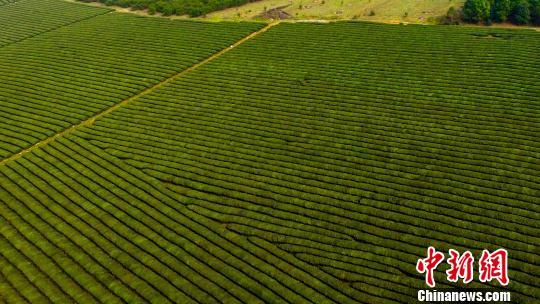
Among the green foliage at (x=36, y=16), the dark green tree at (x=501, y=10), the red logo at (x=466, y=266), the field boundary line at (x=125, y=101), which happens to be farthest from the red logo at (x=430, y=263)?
Answer: the green foliage at (x=36, y=16)

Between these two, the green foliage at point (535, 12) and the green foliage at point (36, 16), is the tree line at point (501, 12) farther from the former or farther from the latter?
the green foliage at point (36, 16)

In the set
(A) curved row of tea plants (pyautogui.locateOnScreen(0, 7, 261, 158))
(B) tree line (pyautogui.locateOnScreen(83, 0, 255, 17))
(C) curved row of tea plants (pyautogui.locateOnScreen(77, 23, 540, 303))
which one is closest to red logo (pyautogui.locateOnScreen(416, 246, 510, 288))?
(C) curved row of tea plants (pyautogui.locateOnScreen(77, 23, 540, 303))

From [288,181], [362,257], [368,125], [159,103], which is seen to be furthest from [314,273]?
[159,103]

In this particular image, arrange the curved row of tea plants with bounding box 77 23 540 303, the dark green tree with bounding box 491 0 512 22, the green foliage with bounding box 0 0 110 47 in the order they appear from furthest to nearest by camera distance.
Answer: the green foliage with bounding box 0 0 110 47, the dark green tree with bounding box 491 0 512 22, the curved row of tea plants with bounding box 77 23 540 303

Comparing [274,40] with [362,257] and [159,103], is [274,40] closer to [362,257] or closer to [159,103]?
[159,103]

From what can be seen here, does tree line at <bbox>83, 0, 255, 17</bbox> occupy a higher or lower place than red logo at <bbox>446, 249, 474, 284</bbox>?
higher

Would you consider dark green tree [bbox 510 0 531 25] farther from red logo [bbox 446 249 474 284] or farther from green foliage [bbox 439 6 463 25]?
red logo [bbox 446 249 474 284]

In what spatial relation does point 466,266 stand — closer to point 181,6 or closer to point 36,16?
point 181,6

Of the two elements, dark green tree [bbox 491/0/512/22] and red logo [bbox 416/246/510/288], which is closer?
red logo [bbox 416/246/510/288]
